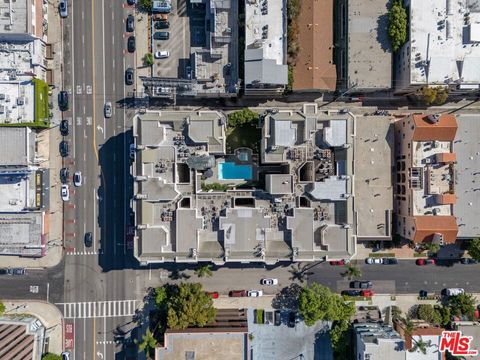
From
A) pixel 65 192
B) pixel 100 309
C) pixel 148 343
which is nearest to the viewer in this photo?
pixel 148 343

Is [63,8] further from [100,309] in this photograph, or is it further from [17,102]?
[100,309]

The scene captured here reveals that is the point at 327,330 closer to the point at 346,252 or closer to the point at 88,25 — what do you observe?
the point at 346,252

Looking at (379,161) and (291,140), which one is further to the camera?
(379,161)

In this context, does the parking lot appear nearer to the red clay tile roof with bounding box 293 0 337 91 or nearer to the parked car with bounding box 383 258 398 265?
the red clay tile roof with bounding box 293 0 337 91

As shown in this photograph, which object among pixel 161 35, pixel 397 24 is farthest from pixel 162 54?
pixel 397 24

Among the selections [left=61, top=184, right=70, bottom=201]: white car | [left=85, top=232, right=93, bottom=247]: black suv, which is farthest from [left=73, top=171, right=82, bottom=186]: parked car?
[left=85, top=232, right=93, bottom=247]: black suv

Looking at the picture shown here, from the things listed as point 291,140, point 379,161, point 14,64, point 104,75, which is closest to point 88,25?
point 104,75

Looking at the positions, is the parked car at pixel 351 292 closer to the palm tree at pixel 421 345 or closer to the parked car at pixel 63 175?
the palm tree at pixel 421 345
